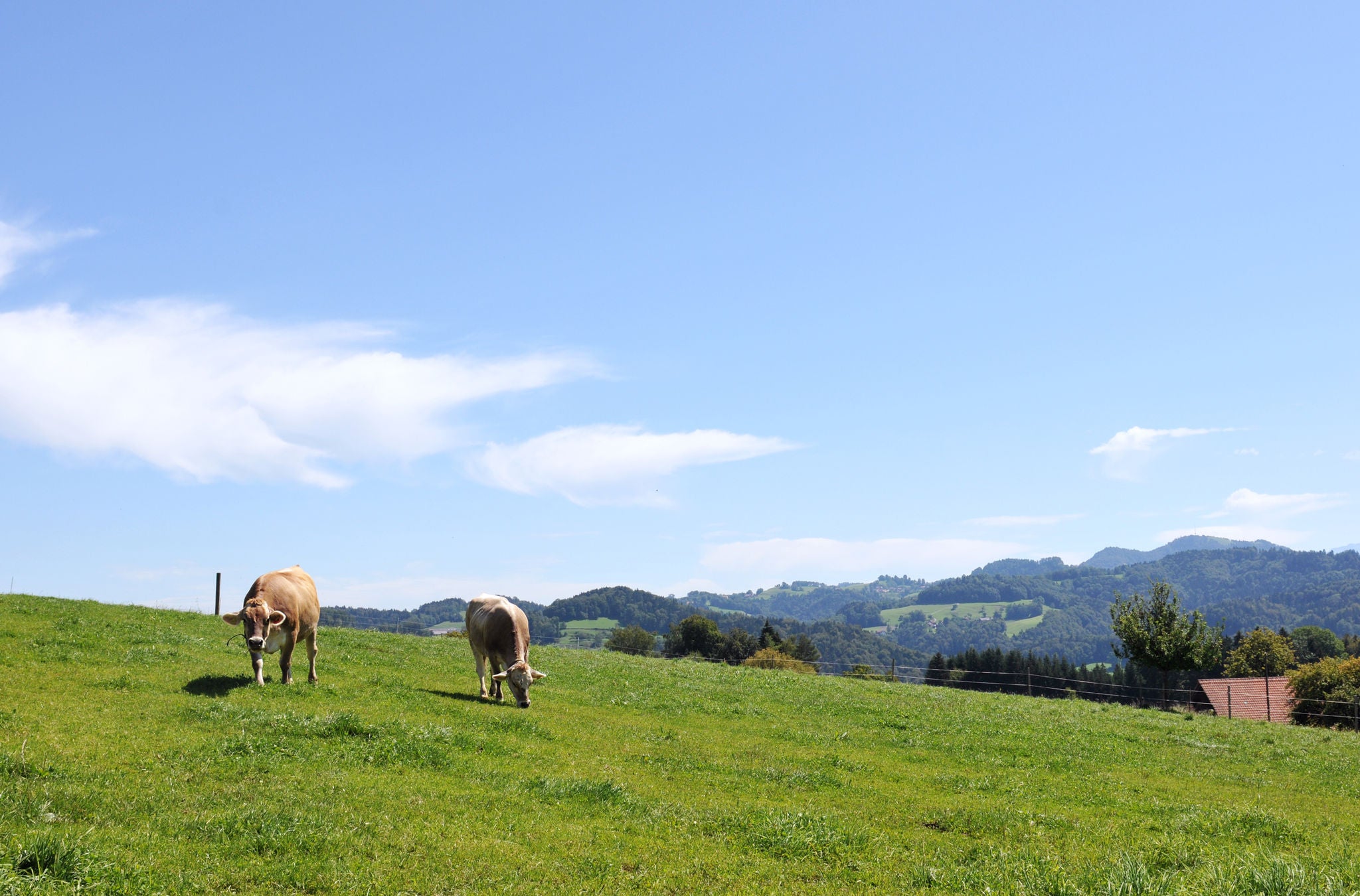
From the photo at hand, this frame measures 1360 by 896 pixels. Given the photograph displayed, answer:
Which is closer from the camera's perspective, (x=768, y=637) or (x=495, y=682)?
(x=495, y=682)

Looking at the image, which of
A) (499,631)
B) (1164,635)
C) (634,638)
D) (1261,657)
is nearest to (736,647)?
(634,638)

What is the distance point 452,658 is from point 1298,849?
84.5 ft

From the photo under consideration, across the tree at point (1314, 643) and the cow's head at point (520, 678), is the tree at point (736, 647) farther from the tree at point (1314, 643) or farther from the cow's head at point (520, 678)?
the cow's head at point (520, 678)

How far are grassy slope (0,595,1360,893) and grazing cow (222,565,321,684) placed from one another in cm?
106

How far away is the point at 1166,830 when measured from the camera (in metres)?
13.3

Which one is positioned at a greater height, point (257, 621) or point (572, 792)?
point (257, 621)

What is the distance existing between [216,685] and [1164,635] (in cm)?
5199

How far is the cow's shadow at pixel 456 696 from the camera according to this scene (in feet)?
70.7

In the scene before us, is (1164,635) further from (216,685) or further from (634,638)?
(634,638)

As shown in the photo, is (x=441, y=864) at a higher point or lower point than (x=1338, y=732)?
higher

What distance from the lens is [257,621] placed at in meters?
19.4

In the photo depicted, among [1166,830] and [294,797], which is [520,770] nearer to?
[294,797]

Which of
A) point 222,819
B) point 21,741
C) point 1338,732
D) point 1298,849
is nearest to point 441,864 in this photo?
point 222,819

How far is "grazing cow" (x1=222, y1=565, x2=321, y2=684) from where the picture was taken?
19.4 metres
